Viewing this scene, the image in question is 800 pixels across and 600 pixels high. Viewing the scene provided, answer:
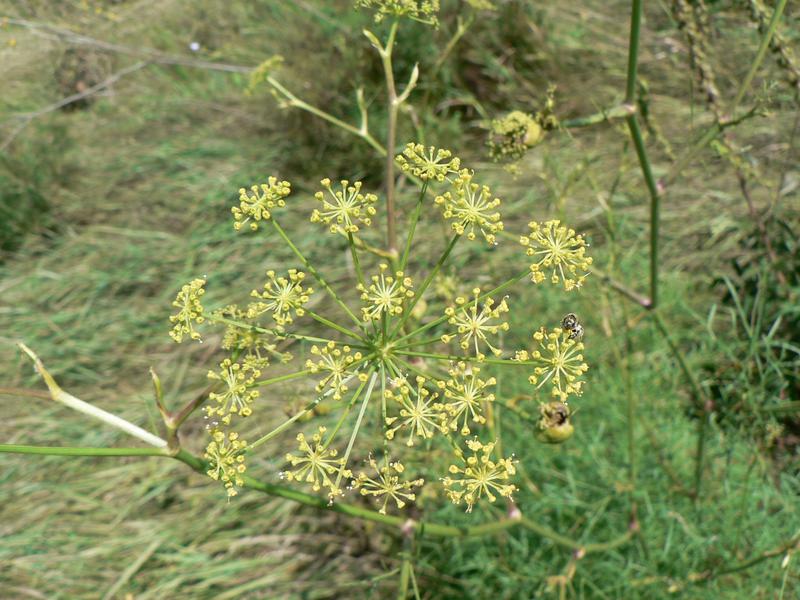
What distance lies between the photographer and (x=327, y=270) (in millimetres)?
5164

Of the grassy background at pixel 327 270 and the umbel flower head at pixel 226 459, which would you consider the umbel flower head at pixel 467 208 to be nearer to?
the umbel flower head at pixel 226 459

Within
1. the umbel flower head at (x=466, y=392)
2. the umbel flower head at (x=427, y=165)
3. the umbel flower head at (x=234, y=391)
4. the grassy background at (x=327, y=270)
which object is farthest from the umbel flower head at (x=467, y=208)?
the grassy background at (x=327, y=270)

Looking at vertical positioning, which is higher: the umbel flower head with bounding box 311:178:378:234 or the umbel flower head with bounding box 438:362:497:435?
the umbel flower head with bounding box 311:178:378:234

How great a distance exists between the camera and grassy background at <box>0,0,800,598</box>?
3.23 meters

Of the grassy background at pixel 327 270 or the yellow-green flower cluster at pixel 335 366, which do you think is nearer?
the yellow-green flower cluster at pixel 335 366

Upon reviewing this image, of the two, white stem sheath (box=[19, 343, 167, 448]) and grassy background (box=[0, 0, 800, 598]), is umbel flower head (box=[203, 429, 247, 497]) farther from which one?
grassy background (box=[0, 0, 800, 598])

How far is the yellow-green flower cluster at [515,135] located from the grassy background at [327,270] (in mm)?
439

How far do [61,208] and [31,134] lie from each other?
1.02m

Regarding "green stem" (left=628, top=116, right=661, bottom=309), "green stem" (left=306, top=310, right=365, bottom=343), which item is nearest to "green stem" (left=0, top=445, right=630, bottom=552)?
"green stem" (left=306, top=310, right=365, bottom=343)

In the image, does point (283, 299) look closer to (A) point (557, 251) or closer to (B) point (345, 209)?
(B) point (345, 209)

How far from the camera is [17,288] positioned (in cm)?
557

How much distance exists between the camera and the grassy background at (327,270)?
3232 mm

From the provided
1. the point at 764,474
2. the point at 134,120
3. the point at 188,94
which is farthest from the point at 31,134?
the point at 764,474

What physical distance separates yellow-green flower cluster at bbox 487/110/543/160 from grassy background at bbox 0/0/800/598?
439mm
